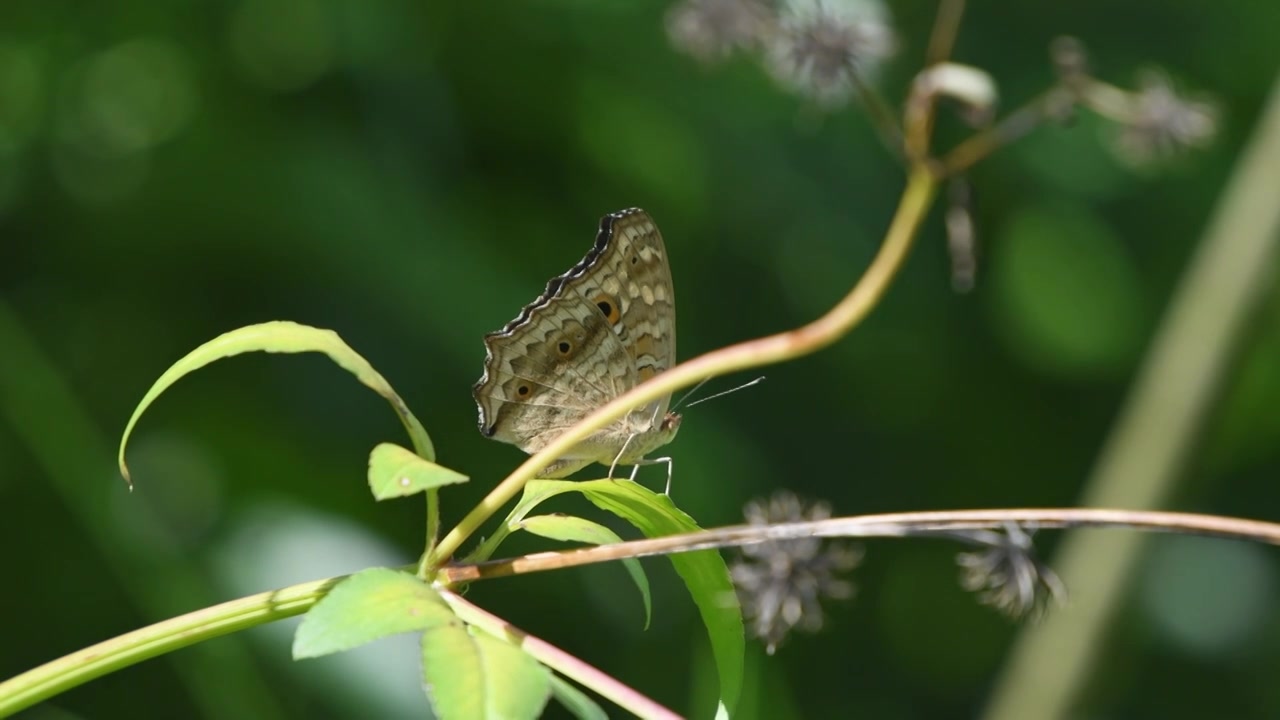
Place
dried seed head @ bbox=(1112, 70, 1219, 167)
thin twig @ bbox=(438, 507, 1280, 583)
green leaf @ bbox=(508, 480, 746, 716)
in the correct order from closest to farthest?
thin twig @ bbox=(438, 507, 1280, 583) < green leaf @ bbox=(508, 480, 746, 716) < dried seed head @ bbox=(1112, 70, 1219, 167)

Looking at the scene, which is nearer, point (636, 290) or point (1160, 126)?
point (1160, 126)

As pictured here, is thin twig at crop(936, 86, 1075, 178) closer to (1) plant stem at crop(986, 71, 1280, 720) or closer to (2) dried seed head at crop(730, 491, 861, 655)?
(2) dried seed head at crop(730, 491, 861, 655)

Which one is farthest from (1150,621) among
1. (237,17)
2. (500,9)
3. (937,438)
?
(237,17)

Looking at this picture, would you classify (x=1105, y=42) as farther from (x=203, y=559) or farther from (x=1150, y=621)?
(x=203, y=559)

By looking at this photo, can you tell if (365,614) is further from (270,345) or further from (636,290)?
(636,290)

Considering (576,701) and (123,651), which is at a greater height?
(123,651)

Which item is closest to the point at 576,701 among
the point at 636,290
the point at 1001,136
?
the point at 1001,136

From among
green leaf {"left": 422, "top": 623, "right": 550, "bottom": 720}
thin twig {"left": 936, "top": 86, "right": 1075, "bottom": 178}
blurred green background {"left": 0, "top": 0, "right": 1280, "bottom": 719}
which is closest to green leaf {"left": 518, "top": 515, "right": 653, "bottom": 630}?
green leaf {"left": 422, "top": 623, "right": 550, "bottom": 720}
